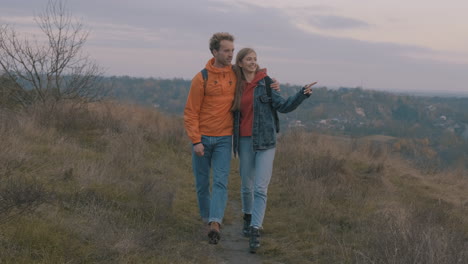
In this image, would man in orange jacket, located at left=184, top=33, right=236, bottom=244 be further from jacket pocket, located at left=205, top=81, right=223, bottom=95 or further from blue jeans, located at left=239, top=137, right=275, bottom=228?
blue jeans, located at left=239, top=137, right=275, bottom=228

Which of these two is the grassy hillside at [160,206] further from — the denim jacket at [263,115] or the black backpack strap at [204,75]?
the black backpack strap at [204,75]

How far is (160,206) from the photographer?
4859 millimetres

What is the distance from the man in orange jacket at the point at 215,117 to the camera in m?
4.12

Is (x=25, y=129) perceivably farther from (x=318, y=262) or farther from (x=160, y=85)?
(x=160, y=85)

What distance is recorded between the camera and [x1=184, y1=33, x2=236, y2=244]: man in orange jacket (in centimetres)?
412

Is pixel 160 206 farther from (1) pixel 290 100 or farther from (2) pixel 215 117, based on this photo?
(1) pixel 290 100

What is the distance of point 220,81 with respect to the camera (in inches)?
163

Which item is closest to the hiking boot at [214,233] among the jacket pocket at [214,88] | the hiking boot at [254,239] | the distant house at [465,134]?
the hiking boot at [254,239]

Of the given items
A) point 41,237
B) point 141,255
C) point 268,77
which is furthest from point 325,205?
point 41,237

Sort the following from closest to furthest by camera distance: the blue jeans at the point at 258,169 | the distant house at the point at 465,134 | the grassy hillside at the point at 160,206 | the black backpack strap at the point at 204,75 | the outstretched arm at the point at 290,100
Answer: the grassy hillside at the point at 160,206 → the outstretched arm at the point at 290,100 → the black backpack strap at the point at 204,75 → the blue jeans at the point at 258,169 → the distant house at the point at 465,134

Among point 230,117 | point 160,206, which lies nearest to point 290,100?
point 230,117

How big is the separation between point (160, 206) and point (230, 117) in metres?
1.34

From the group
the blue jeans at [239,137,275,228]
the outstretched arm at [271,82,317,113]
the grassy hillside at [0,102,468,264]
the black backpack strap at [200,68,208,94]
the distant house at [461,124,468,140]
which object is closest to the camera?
the grassy hillside at [0,102,468,264]

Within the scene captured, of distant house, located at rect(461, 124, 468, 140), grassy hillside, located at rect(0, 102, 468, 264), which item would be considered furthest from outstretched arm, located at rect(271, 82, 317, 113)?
distant house, located at rect(461, 124, 468, 140)
